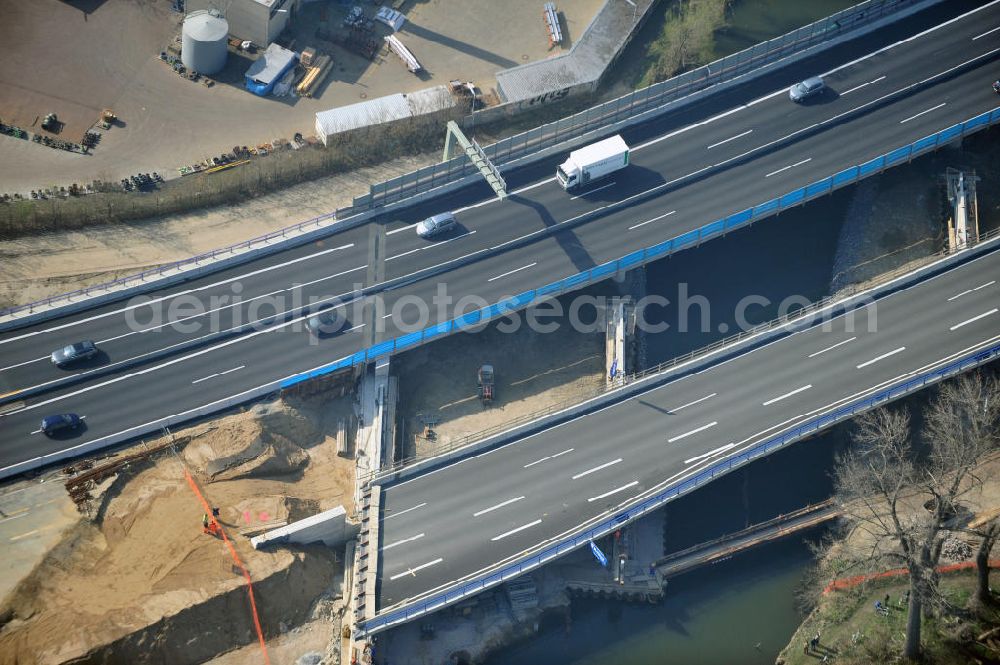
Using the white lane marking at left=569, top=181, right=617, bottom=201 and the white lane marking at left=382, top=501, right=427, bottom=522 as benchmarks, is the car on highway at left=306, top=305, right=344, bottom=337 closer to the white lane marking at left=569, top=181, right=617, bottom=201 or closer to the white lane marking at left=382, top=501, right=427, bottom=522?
the white lane marking at left=382, top=501, right=427, bottom=522

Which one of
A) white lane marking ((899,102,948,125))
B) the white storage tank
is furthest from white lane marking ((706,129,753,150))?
the white storage tank

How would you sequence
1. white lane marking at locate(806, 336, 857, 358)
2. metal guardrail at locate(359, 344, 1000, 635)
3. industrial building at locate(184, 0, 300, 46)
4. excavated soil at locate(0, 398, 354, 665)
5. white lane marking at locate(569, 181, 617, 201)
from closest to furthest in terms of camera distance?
excavated soil at locate(0, 398, 354, 665), metal guardrail at locate(359, 344, 1000, 635), white lane marking at locate(806, 336, 857, 358), white lane marking at locate(569, 181, 617, 201), industrial building at locate(184, 0, 300, 46)

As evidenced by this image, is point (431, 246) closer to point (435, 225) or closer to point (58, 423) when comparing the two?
point (435, 225)

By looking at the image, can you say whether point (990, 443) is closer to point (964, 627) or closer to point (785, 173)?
point (964, 627)

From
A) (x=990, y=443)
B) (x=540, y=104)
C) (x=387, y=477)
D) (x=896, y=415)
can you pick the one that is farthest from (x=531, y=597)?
(x=540, y=104)

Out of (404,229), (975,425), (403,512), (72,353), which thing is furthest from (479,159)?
(975,425)

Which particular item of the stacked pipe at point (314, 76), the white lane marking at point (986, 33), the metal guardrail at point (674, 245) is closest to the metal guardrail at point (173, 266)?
the metal guardrail at point (674, 245)
